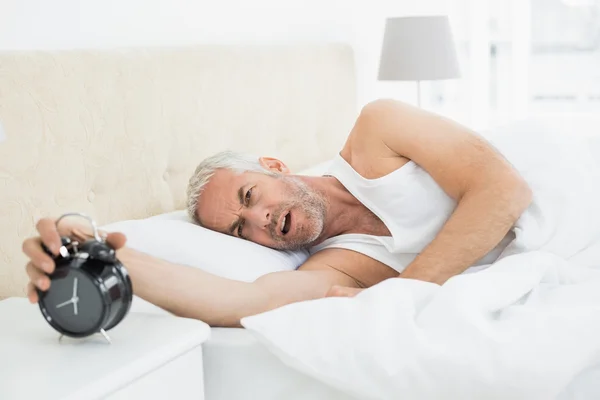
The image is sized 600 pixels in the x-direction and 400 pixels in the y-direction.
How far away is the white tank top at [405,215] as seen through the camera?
5.82 ft

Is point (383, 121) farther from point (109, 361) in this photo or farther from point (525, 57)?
point (525, 57)

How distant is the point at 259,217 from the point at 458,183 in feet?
1.48

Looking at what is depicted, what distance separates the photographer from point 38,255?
3.48 ft

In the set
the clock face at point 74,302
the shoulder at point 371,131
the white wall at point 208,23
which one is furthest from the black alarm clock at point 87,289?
the shoulder at point 371,131

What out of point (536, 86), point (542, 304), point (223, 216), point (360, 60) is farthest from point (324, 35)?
point (542, 304)

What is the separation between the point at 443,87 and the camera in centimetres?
411

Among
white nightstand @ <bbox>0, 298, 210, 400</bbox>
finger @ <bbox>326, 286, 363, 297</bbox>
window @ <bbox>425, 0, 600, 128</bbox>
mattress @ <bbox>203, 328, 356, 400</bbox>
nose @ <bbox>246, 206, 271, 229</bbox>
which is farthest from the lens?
window @ <bbox>425, 0, 600, 128</bbox>

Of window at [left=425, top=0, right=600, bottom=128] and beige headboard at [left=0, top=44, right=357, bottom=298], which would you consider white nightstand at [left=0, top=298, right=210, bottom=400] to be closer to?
beige headboard at [left=0, top=44, right=357, bottom=298]

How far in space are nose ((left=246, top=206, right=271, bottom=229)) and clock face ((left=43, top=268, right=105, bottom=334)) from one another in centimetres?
70

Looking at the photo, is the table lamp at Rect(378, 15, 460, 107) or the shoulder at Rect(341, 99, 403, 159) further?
the table lamp at Rect(378, 15, 460, 107)

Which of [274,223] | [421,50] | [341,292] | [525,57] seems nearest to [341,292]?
[341,292]

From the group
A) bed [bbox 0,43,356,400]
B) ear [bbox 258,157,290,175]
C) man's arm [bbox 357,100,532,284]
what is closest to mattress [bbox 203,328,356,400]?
bed [bbox 0,43,356,400]

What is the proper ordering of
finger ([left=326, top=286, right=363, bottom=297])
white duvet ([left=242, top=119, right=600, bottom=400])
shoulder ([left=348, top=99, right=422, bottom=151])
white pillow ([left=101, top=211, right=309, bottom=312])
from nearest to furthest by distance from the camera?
white duvet ([left=242, top=119, right=600, bottom=400])
finger ([left=326, top=286, right=363, bottom=297])
white pillow ([left=101, top=211, right=309, bottom=312])
shoulder ([left=348, top=99, right=422, bottom=151])

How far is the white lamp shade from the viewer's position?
3131 mm
